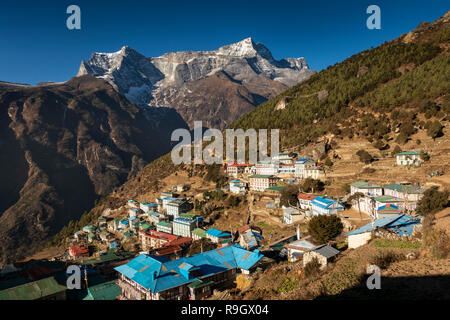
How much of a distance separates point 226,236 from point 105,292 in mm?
20102

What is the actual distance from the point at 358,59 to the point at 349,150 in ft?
172

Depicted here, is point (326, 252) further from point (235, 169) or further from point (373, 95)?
point (373, 95)

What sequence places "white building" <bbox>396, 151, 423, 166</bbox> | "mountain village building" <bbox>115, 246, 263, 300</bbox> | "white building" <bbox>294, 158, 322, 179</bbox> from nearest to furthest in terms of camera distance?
1. "mountain village building" <bbox>115, 246, 263, 300</bbox>
2. "white building" <bbox>396, 151, 423, 166</bbox>
3. "white building" <bbox>294, 158, 322, 179</bbox>

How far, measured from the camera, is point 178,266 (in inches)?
931

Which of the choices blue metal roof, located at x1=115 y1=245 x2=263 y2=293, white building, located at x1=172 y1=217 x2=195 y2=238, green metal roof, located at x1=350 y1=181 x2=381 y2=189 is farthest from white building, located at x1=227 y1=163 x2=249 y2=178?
blue metal roof, located at x1=115 y1=245 x2=263 y2=293

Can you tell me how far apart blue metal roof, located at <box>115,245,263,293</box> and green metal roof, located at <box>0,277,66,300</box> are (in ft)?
22.0

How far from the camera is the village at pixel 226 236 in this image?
2230cm

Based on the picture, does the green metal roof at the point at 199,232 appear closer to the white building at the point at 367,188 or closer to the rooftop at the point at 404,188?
the white building at the point at 367,188

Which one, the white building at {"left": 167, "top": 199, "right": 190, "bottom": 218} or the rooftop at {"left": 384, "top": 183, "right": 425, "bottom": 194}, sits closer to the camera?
the rooftop at {"left": 384, "top": 183, "right": 425, "bottom": 194}

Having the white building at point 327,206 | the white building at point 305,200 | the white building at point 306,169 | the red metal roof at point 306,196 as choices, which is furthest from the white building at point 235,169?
the white building at point 327,206

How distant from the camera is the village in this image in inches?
878

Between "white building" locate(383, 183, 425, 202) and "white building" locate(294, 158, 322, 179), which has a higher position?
"white building" locate(294, 158, 322, 179)

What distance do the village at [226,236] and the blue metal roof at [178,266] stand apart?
0.08 metres

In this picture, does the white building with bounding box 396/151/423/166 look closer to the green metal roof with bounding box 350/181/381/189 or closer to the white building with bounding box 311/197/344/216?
the green metal roof with bounding box 350/181/381/189
